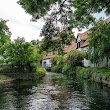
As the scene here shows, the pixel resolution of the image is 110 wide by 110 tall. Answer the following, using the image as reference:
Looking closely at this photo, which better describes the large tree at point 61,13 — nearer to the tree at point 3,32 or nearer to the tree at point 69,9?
the tree at point 69,9

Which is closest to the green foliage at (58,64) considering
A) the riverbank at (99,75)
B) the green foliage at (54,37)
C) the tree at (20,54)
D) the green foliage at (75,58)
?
the green foliage at (75,58)

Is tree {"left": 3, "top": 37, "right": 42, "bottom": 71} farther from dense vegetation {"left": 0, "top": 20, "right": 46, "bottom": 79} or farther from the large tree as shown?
the large tree

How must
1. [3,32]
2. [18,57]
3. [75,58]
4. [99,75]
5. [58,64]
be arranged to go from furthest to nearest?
[58,64] → [3,32] → [75,58] → [18,57] → [99,75]

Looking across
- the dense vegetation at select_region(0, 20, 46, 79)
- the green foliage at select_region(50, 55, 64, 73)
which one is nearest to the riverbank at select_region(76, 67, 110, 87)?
the dense vegetation at select_region(0, 20, 46, 79)

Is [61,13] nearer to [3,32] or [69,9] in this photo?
[69,9]

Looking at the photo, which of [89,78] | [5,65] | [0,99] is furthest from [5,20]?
[0,99]

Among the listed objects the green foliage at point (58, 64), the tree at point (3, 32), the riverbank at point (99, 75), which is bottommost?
the riverbank at point (99, 75)

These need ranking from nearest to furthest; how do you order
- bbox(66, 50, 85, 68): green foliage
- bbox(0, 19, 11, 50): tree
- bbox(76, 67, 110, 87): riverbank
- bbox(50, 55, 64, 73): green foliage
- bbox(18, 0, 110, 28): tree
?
bbox(18, 0, 110, 28): tree
bbox(76, 67, 110, 87): riverbank
bbox(66, 50, 85, 68): green foliage
bbox(0, 19, 11, 50): tree
bbox(50, 55, 64, 73): green foliage

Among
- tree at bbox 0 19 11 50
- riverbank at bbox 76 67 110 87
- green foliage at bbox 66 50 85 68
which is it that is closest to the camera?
riverbank at bbox 76 67 110 87

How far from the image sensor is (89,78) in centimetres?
3334

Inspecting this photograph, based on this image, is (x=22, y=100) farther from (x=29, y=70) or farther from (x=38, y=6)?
(x=29, y=70)

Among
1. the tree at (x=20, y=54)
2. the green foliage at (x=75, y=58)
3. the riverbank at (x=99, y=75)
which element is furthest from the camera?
the green foliage at (x=75, y=58)

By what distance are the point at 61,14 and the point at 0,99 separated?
7419 millimetres

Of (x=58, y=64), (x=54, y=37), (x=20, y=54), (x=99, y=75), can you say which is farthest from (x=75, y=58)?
(x=54, y=37)
